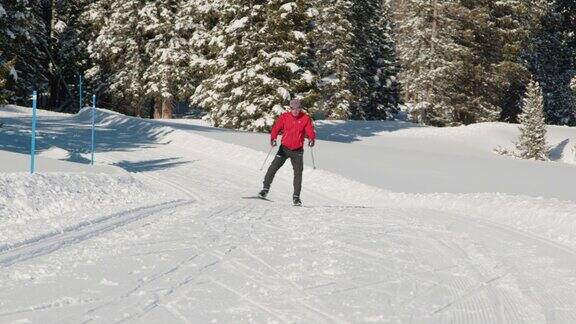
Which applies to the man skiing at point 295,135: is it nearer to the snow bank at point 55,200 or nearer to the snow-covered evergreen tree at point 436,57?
the snow bank at point 55,200

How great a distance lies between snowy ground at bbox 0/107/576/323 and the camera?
4527 mm

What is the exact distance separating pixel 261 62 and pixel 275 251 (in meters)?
23.9

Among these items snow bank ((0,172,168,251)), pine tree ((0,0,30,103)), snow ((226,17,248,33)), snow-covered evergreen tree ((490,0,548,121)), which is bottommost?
snow bank ((0,172,168,251))

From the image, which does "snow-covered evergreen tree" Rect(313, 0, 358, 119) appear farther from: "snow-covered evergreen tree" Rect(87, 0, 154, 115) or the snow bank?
the snow bank

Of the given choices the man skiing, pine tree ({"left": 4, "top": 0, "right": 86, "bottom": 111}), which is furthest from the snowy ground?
pine tree ({"left": 4, "top": 0, "right": 86, "bottom": 111})

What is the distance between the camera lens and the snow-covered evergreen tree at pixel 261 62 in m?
29.5

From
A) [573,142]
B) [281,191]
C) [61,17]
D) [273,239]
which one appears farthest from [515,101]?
[273,239]

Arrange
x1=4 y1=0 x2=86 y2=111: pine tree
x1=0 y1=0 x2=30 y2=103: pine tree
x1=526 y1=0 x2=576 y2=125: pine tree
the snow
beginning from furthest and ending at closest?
x1=526 y1=0 x2=576 y2=125: pine tree → x1=4 y1=0 x2=86 y2=111: pine tree → the snow → x1=0 y1=0 x2=30 y2=103: pine tree

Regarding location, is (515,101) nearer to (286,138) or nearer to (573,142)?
(573,142)

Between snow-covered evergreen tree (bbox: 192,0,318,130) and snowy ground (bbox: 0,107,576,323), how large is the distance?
14.6 meters

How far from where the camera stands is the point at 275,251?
652 centimetres

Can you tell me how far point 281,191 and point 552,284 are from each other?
9017 millimetres

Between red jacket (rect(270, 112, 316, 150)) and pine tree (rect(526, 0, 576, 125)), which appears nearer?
red jacket (rect(270, 112, 316, 150))

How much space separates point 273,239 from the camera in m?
7.25
